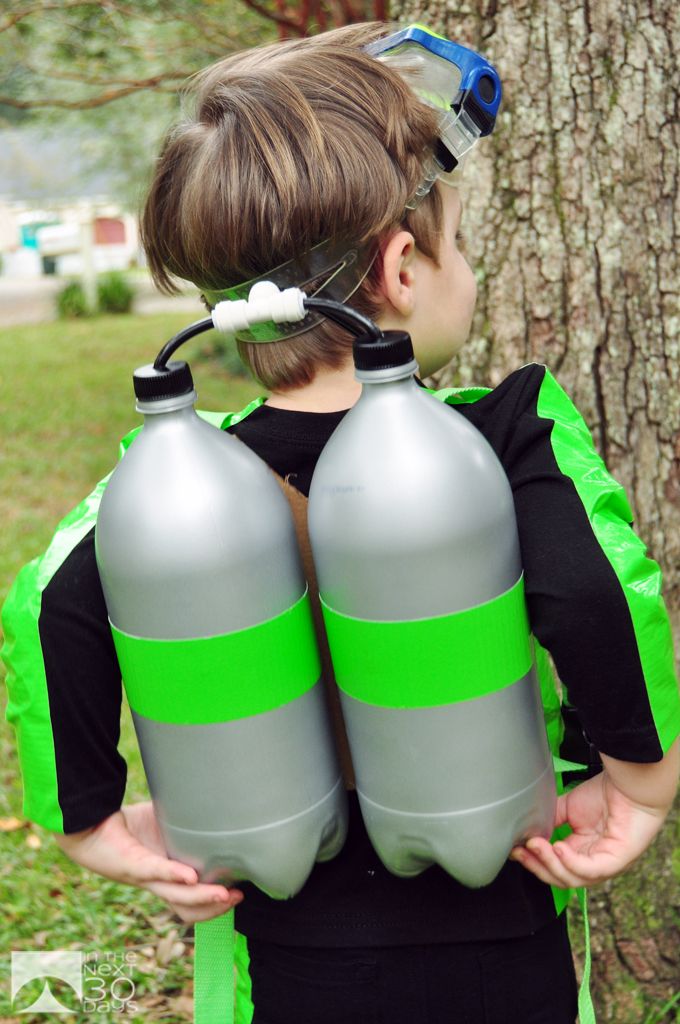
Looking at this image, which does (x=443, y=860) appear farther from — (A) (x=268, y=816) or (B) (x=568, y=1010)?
(B) (x=568, y=1010)

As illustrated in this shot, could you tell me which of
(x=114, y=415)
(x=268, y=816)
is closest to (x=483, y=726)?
(x=268, y=816)

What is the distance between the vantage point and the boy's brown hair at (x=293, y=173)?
1475mm

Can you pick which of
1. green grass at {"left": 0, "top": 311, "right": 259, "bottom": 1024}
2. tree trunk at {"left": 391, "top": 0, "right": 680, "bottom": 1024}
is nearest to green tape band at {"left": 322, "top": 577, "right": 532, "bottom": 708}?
tree trunk at {"left": 391, "top": 0, "right": 680, "bottom": 1024}

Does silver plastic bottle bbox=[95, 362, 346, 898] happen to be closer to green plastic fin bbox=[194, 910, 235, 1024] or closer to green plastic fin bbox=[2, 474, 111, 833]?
green plastic fin bbox=[2, 474, 111, 833]

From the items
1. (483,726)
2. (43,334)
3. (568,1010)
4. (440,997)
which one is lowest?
(43,334)

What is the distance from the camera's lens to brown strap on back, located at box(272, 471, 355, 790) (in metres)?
1.48

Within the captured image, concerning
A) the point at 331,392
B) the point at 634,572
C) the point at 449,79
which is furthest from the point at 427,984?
the point at 449,79

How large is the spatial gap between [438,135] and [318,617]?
0.70 meters

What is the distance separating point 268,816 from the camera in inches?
53.8

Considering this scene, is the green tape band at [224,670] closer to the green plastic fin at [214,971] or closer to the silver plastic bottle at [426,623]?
the silver plastic bottle at [426,623]

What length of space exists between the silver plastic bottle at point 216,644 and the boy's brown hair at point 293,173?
0.83 feet

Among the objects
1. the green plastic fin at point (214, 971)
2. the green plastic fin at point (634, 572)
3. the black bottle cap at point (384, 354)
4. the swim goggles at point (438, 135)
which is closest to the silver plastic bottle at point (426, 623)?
the black bottle cap at point (384, 354)

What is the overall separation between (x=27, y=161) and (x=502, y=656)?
516 inches

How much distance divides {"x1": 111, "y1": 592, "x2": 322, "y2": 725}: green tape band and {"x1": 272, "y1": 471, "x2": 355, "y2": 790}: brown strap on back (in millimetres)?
118
